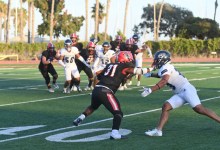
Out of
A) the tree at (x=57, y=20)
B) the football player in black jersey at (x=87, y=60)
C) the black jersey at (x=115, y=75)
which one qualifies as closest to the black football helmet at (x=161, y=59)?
the black jersey at (x=115, y=75)

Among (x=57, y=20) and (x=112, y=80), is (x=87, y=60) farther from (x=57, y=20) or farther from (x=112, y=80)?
(x=57, y=20)

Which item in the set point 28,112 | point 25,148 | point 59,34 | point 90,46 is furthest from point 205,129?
point 59,34

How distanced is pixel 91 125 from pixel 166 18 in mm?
94255

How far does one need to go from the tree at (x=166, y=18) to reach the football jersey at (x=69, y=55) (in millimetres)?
85992

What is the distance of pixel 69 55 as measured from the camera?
1852cm

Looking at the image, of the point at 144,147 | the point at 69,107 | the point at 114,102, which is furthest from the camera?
the point at 69,107

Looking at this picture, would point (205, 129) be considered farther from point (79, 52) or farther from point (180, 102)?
point (79, 52)

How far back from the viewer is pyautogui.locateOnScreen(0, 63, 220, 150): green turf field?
939cm

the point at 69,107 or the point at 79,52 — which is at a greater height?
the point at 79,52

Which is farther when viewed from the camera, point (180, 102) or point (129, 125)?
point (129, 125)

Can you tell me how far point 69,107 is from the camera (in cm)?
1484

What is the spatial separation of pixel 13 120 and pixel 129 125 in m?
2.65

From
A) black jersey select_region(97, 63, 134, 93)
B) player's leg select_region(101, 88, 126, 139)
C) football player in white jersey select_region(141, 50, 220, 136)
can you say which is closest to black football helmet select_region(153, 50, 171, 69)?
football player in white jersey select_region(141, 50, 220, 136)

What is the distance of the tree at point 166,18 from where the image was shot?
103825 millimetres
